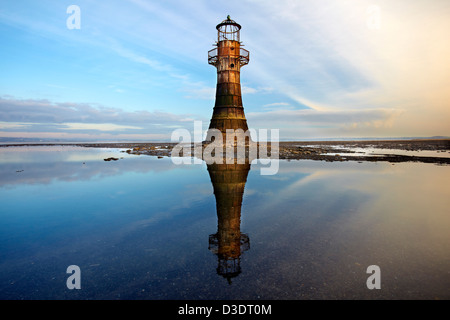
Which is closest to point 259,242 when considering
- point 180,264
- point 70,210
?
→ point 180,264

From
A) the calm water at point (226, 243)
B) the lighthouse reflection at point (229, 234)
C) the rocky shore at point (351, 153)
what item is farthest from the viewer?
the rocky shore at point (351, 153)

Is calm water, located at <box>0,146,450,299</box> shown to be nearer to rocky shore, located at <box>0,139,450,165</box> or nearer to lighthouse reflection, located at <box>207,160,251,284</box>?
lighthouse reflection, located at <box>207,160,251,284</box>

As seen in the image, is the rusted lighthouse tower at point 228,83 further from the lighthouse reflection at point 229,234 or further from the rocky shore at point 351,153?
the lighthouse reflection at point 229,234

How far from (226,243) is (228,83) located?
24.3 meters

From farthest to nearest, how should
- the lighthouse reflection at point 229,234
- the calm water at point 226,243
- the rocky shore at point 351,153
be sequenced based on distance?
1. the rocky shore at point 351,153
2. the lighthouse reflection at point 229,234
3. the calm water at point 226,243

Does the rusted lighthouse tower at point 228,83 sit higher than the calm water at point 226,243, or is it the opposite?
the rusted lighthouse tower at point 228,83

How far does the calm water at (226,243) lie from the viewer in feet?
12.4

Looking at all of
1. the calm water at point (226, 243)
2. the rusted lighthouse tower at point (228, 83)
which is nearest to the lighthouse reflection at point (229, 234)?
the calm water at point (226, 243)

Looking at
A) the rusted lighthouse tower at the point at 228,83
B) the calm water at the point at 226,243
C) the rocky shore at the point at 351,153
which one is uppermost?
the rusted lighthouse tower at the point at 228,83

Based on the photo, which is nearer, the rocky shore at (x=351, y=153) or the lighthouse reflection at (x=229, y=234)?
the lighthouse reflection at (x=229, y=234)

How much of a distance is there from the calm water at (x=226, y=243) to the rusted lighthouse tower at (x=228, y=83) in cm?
1746

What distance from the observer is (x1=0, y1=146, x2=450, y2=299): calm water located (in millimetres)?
3785

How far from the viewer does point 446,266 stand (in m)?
4.40
